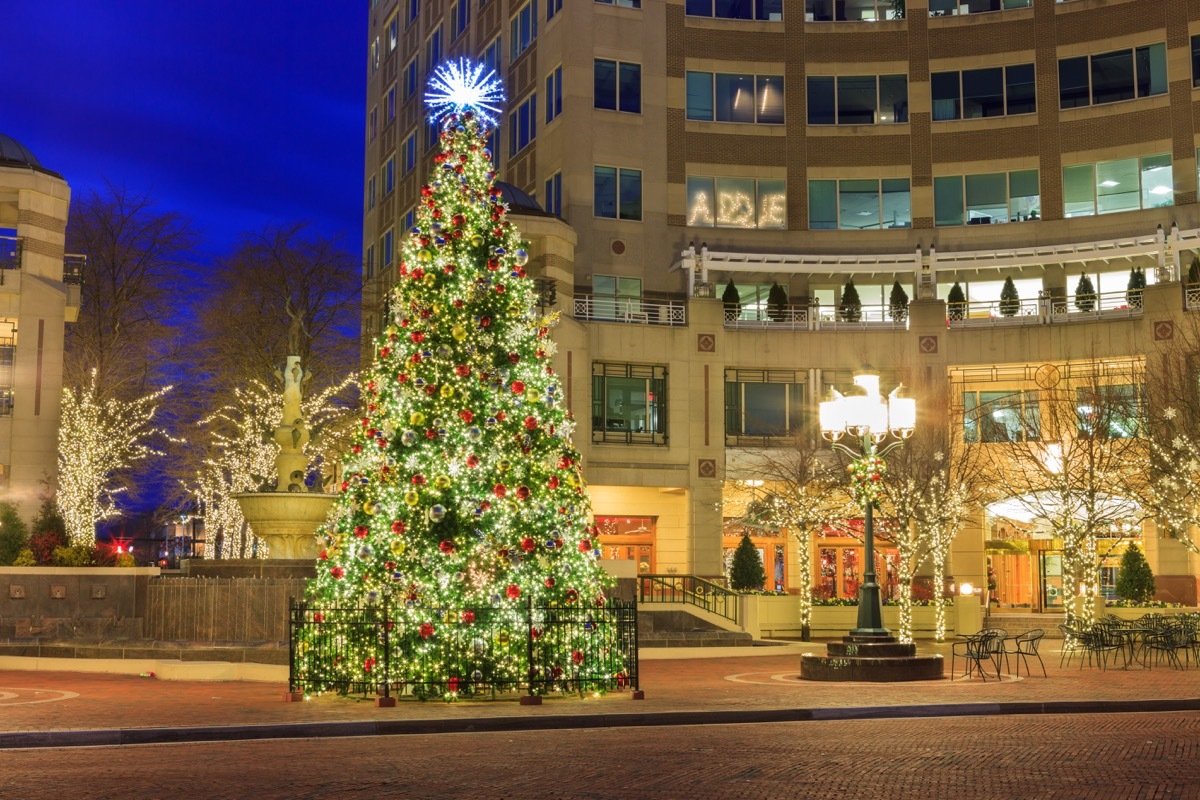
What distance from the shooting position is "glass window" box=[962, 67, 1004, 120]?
5172 cm

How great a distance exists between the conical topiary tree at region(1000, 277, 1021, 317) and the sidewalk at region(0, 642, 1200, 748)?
88.0 ft

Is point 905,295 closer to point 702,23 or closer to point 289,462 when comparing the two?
point 702,23

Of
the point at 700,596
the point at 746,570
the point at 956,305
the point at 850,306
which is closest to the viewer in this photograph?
the point at 700,596

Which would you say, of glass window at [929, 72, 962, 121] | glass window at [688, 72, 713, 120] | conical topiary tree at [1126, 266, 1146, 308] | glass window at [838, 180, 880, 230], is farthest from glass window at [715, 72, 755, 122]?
conical topiary tree at [1126, 266, 1146, 308]

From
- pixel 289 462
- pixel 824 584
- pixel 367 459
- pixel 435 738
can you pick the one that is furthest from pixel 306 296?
pixel 435 738

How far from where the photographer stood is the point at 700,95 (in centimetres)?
5241

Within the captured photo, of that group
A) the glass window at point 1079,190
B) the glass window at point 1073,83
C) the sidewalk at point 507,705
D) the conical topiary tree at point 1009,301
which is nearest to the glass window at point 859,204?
the conical topiary tree at point 1009,301

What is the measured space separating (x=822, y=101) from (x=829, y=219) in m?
4.57

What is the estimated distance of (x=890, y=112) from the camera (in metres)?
52.7

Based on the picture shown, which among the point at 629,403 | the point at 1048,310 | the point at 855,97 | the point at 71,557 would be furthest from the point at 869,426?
the point at 855,97

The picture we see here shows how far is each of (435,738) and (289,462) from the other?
11995mm

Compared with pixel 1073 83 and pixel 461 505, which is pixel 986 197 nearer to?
pixel 1073 83

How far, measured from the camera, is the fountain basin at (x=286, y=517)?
25469 mm

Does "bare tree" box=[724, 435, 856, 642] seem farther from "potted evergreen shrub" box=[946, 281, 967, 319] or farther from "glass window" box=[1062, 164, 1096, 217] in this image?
"glass window" box=[1062, 164, 1096, 217]
